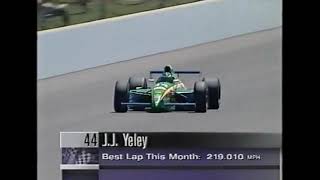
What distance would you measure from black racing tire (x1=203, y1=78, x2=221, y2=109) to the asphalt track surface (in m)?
0.02

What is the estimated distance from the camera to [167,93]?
229cm

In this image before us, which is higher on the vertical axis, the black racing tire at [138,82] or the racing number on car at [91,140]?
the black racing tire at [138,82]

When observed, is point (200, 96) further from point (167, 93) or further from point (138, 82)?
point (138, 82)

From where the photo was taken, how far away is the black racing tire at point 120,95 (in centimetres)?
228

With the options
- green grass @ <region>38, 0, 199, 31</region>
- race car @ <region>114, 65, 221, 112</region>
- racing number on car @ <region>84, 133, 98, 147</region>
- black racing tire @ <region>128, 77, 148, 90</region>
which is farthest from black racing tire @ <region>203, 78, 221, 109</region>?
racing number on car @ <region>84, 133, 98, 147</region>

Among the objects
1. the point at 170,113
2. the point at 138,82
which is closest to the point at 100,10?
the point at 138,82

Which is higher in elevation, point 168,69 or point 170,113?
point 168,69

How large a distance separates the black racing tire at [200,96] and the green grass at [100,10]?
0.33 metres

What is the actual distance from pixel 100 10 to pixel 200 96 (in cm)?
52
